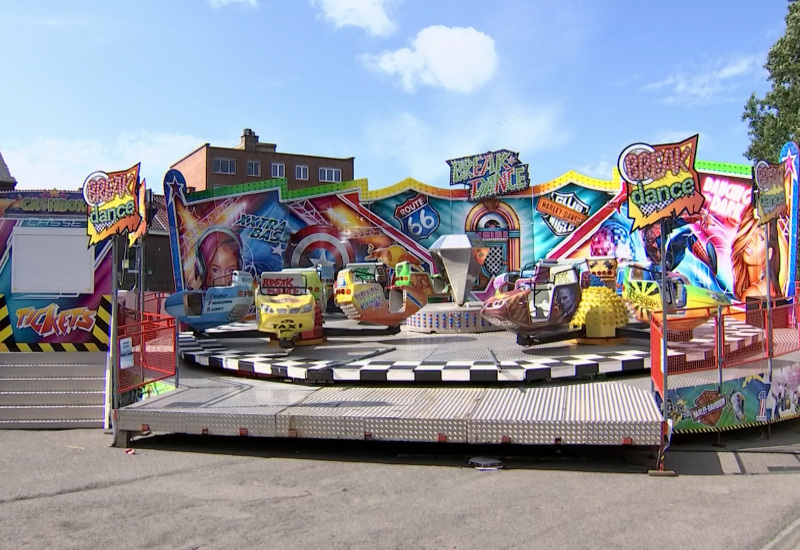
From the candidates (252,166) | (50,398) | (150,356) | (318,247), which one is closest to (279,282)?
(150,356)

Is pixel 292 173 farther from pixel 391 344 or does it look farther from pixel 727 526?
pixel 727 526

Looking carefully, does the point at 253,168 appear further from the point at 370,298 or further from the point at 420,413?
the point at 420,413

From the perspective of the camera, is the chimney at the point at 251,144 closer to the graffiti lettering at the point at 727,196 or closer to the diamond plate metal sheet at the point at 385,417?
the graffiti lettering at the point at 727,196

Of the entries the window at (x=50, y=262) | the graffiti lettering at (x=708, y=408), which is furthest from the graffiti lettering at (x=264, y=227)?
the graffiti lettering at (x=708, y=408)

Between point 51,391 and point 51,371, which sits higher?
point 51,371

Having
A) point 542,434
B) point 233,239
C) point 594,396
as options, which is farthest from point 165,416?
point 233,239

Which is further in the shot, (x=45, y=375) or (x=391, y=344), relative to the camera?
(x=391, y=344)

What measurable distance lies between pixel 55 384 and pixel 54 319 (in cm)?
212

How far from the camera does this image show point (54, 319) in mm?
10359

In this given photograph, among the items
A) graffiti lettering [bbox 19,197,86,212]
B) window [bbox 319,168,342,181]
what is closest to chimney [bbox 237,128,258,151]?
window [bbox 319,168,342,181]

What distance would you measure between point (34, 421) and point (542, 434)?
6.01m

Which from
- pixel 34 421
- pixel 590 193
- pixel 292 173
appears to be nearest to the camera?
pixel 34 421

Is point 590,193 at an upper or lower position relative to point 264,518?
upper

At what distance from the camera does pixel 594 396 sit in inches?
272
